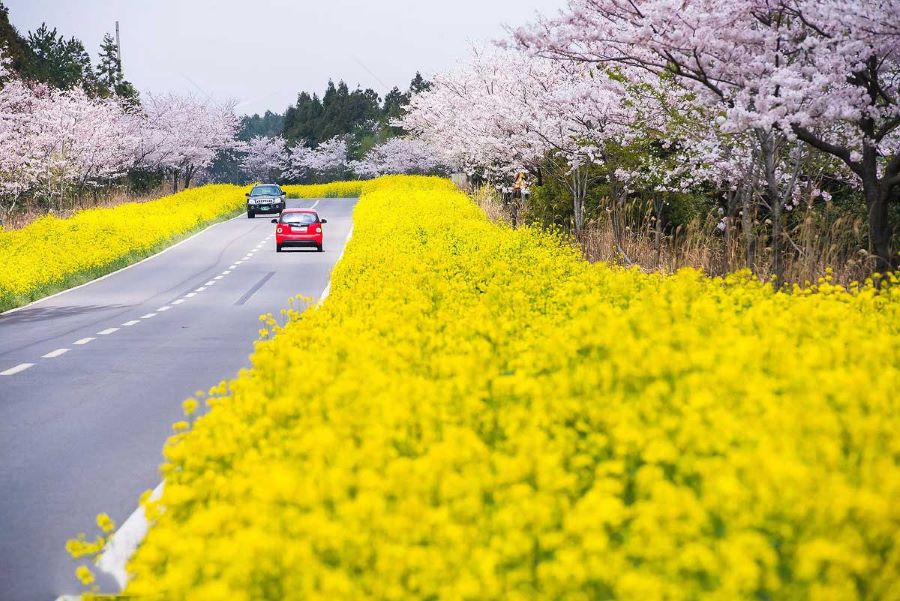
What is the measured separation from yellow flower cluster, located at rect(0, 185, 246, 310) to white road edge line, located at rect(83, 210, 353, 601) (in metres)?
16.5

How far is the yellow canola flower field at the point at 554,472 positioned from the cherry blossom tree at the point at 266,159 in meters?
107

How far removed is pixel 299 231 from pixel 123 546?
3011 cm

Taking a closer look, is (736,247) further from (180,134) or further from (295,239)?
(180,134)

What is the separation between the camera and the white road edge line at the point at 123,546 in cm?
620

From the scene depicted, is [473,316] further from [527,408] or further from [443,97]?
[443,97]

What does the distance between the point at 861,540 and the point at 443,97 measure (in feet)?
175

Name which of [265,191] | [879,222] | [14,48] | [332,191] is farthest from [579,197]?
[332,191]

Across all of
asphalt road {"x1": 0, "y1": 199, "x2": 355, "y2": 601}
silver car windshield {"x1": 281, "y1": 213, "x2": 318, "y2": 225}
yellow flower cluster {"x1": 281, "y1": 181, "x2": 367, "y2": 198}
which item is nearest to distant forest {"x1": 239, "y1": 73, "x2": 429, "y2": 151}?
yellow flower cluster {"x1": 281, "y1": 181, "x2": 367, "y2": 198}

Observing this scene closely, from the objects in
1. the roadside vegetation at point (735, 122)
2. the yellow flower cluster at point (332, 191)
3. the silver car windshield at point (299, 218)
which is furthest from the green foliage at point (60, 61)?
the roadside vegetation at point (735, 122)

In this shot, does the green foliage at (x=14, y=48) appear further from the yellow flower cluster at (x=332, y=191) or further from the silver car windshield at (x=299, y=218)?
the silver car windshield at (x=299, y=218)

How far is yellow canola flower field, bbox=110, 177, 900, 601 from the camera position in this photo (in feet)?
10.8

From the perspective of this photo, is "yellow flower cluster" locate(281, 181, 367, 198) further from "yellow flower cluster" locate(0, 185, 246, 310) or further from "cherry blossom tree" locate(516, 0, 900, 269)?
"cherry blossom tree" locate(516, 0, 900, 269)

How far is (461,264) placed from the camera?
15359 mm

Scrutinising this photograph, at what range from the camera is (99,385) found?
12.5 metres
